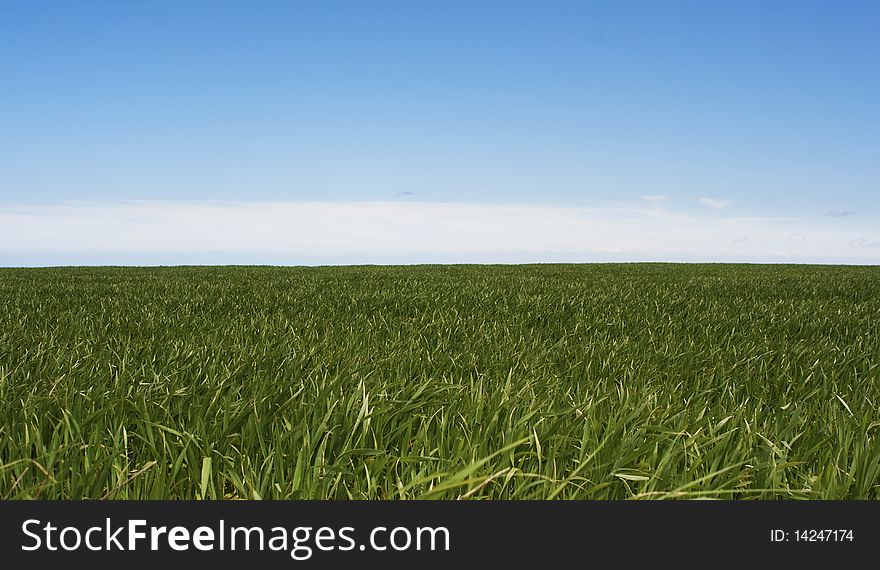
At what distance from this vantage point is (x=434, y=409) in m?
2.39

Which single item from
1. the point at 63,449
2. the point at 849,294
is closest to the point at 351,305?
the point at 63,449

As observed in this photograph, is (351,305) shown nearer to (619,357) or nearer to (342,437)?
(619,357)

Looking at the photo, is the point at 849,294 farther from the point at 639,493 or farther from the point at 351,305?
the point at 639,493

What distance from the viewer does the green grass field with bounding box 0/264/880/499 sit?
1698mm

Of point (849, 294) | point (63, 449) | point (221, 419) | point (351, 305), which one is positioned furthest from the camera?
point (849, 294)

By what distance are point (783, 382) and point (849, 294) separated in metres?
7.66

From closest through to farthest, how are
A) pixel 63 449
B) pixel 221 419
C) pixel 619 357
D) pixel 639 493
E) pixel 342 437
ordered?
pixel 639 493 → pixel 63 449 → pixel 342 437 → pixel 221 419 → pixel 619 357

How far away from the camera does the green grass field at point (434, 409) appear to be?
1698 millimetres

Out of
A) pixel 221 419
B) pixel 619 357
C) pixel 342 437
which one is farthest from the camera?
pixel 619 357

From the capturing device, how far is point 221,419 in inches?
85.0

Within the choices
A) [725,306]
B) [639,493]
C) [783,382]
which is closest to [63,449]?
[639,493]

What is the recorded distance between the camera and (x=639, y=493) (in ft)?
5.30
